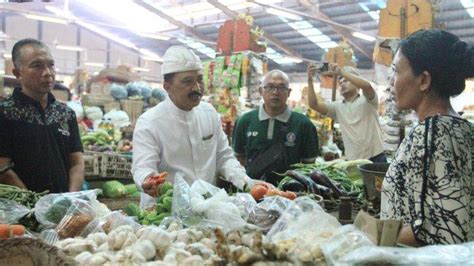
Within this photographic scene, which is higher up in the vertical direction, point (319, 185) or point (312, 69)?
point (312, 69)

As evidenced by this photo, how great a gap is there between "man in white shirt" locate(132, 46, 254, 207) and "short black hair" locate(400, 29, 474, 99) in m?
1.64

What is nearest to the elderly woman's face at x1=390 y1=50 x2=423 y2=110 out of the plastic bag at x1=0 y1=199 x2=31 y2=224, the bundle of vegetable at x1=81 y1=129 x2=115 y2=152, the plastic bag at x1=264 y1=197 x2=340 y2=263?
the plastic bag at x1=264 y1=197 x2=340 y2=263

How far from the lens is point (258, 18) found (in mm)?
17141

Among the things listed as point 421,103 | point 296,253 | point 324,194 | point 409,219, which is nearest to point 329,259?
point 296,253

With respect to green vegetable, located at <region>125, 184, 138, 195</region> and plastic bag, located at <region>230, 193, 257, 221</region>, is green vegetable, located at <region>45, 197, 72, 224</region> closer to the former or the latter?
plastic bag, located at <region>230, 193, 257, 221</region>

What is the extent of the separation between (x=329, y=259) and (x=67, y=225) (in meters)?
1.24

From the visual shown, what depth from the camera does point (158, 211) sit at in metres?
2.44

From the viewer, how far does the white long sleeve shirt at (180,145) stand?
3332 mm

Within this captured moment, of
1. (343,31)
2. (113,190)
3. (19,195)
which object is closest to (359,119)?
(113,190)

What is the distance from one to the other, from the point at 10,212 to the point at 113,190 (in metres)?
2.95

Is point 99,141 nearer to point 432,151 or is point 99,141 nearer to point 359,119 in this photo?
point 359,119

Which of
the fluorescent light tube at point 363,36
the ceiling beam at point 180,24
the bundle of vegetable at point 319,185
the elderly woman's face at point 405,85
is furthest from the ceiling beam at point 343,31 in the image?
the elderly woman's face at point 405,85

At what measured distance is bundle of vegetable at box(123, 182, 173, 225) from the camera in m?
2.33

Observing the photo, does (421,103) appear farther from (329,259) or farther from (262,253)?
(262,253)
